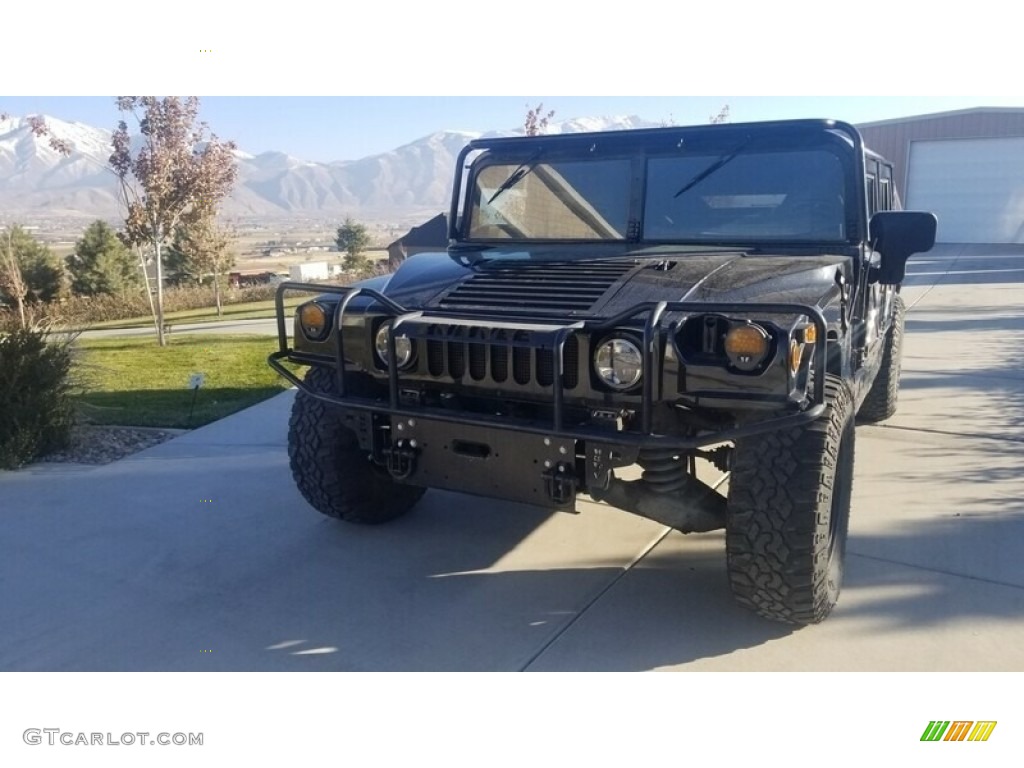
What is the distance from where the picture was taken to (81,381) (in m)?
5.86

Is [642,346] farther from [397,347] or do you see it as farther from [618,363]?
[397,347]

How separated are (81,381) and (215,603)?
3.28m

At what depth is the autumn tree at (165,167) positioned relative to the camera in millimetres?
9750

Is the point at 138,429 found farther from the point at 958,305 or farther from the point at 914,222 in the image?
the point at 958,305

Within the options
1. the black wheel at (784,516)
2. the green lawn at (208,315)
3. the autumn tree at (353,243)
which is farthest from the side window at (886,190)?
the autumn tree at (353,243)

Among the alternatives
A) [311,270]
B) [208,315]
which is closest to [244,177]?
[208,315]

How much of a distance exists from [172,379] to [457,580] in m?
5.51

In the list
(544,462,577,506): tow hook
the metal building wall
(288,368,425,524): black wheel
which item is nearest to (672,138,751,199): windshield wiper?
(544,462,577,506): tow hook

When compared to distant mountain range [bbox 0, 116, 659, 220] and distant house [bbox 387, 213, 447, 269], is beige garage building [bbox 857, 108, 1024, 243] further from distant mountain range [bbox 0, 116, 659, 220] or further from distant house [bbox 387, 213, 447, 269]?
distant house [bbox 387, 213, 447, 269]

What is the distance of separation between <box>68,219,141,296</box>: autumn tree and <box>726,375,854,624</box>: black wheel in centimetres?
1865

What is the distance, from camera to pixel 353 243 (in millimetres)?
20844

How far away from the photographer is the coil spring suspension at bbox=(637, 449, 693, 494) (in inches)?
114

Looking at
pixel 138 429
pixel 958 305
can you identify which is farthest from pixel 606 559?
pixel 958 305
